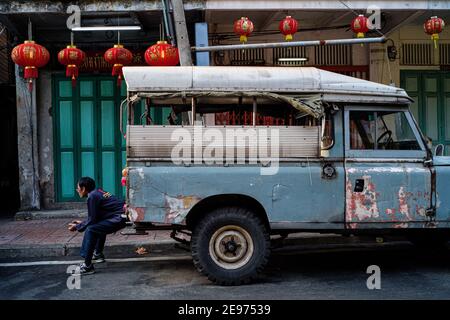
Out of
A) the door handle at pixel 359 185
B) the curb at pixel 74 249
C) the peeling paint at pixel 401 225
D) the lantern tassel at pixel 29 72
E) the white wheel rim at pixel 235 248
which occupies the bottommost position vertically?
the curb at pixel 74 249

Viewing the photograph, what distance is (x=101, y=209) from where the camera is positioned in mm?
5992

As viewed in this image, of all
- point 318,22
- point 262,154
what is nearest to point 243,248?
point 262,154

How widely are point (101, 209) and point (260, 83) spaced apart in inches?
101

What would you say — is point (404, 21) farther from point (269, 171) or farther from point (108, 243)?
point (108, 243)

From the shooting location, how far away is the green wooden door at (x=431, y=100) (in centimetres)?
1082

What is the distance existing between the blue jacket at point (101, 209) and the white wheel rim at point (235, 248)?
148 cm

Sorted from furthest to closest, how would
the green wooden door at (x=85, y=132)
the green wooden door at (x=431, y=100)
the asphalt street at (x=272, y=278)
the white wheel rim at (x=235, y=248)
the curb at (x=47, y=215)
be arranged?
the green wooden door at (x=431, y=100)
the green wooden door at (x=85, y=132)
the curb at (x=47, y=215)
the white wheel rim at (x=235, y=248)
the asphalt street at (x=272, y=278)

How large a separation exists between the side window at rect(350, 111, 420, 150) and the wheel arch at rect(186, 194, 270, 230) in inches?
50.7

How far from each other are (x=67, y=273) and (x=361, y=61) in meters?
7.88

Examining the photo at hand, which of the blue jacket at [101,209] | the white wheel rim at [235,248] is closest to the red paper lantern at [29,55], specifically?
the blue jacket at [101,209]

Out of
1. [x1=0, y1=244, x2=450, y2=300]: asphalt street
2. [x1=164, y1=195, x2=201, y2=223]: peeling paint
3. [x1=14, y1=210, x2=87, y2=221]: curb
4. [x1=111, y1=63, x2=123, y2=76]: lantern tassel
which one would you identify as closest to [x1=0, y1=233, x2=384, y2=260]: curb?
[x1=0, y1=244, x2=450, y2=300]: asphalt street

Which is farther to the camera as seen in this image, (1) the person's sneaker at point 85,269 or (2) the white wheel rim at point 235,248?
(1) the person's sneaker at point 85,269

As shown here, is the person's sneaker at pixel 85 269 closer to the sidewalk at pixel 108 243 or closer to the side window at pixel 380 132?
the sidewalk at pixel 108 243

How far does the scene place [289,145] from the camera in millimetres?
5309
